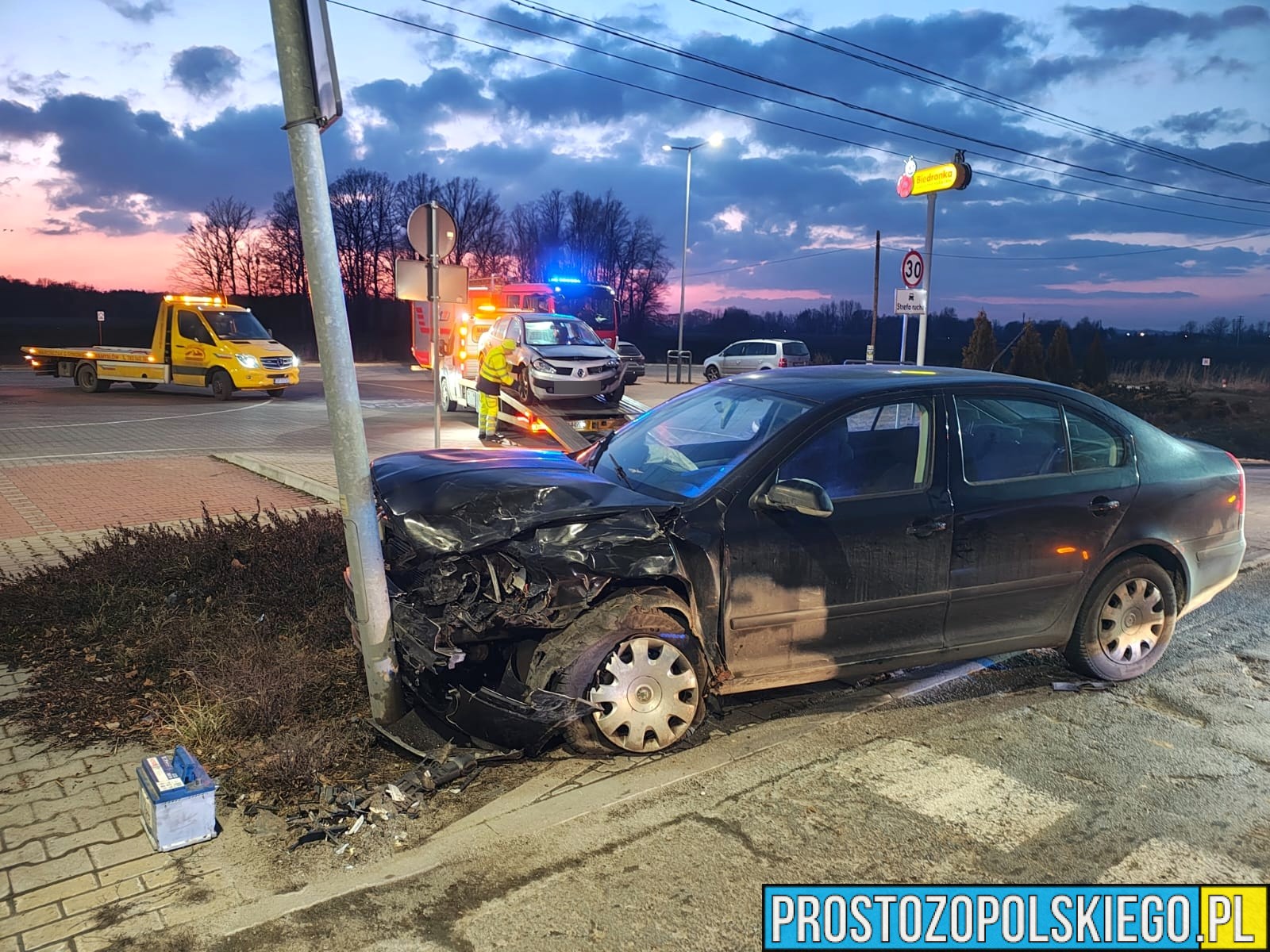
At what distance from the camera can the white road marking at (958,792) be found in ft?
11.2

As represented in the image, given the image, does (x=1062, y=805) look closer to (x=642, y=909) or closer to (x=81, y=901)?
(x=642, y=909)

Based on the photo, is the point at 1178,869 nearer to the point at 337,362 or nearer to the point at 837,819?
the point at 837,819

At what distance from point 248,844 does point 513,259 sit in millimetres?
75348

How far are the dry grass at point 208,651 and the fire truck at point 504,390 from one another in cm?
286

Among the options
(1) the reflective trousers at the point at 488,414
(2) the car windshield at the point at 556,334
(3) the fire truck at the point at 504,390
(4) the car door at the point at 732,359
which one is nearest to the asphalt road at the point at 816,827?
(3) the fire truck at the point at 504,390

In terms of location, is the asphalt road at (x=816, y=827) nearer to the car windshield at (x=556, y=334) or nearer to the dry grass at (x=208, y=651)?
the dry grass at (x=208, y=651)

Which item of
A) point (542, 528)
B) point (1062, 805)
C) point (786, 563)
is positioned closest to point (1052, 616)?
point (1062, 805)

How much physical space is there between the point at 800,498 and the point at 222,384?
21.7 m

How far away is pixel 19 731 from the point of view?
4090 millimetres

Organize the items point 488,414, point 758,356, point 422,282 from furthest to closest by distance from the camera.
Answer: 1. point 758,356
2. point 488,414
3. point 422,282

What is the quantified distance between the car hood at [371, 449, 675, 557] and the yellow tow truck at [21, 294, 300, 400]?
20265 millimetres

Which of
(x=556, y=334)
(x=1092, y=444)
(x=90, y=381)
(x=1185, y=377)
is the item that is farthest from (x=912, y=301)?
(x=1185, y=377)

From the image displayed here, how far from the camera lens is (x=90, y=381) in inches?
951

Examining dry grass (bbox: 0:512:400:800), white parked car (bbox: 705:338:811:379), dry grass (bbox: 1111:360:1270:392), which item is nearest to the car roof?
dry grass (bbox: 0:512:400:800)
